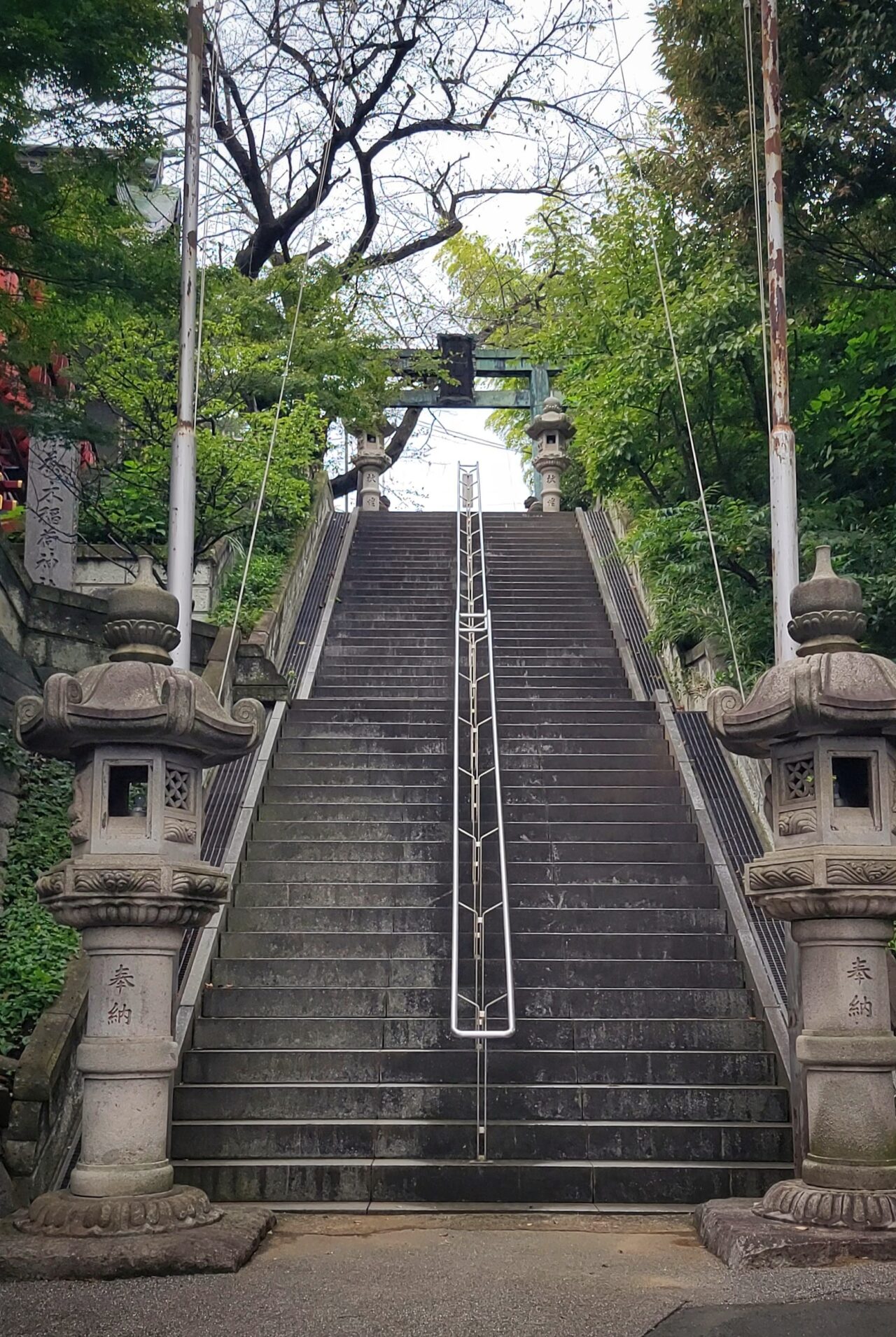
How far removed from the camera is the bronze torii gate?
2651 cm

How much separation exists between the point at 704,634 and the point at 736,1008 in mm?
4863

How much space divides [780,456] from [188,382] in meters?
4.01

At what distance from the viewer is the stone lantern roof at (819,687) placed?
593cm

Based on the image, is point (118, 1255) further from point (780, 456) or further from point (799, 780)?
point (780, 456)

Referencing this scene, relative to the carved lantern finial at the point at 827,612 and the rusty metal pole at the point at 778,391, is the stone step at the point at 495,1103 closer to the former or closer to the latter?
the rusty metal pole at the point at 778,391

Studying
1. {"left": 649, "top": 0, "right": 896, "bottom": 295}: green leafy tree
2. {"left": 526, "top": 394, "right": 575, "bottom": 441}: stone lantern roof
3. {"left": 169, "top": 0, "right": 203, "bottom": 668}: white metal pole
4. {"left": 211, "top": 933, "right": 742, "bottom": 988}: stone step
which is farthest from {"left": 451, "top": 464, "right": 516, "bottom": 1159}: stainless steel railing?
{"left": 526, "top": 394, "right": 575, "bottom": 441}: stone lantern roof

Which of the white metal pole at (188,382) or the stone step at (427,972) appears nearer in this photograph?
the white metal pole at (188,382)

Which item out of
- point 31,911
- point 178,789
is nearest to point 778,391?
point 178,789

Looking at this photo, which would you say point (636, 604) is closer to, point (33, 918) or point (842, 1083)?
point (33, 918)

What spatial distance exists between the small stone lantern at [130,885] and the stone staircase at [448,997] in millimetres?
1140

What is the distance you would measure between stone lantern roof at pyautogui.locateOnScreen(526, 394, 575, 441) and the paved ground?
21.1 meters

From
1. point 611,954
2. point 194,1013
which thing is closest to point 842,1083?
point 611,954

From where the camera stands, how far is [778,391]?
8.42 m

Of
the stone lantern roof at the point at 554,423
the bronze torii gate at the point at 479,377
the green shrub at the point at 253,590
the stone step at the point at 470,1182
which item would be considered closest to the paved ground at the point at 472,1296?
the stone step at the point at 470,1182
